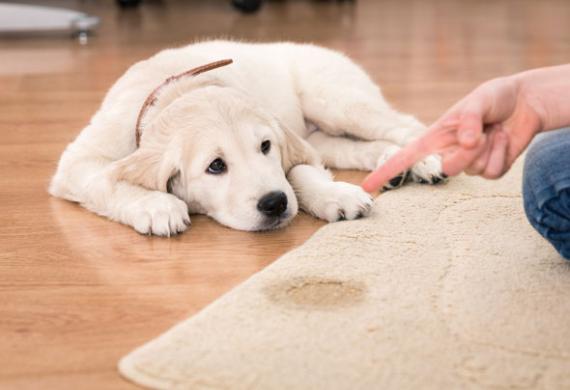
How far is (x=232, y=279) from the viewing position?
5.92ft

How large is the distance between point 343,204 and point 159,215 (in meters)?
0.43

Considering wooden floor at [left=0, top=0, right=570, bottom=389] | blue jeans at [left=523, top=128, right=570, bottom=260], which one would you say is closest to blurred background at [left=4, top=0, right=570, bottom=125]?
wooden floor at [left=0, top=0, right=570, bottom=389]

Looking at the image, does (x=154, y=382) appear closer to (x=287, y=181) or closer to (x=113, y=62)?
(x=287, y=181)

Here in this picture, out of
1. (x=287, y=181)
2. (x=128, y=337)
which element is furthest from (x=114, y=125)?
(x=128, y=337)

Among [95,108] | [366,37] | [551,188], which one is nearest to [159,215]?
[551,188]

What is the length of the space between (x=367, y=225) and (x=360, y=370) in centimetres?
69

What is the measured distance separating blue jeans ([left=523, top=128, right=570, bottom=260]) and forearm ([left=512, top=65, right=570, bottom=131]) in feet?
0.42

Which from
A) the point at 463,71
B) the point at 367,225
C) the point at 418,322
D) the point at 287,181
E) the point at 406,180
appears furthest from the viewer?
the point at 463,71

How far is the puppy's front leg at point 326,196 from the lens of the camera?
210cm

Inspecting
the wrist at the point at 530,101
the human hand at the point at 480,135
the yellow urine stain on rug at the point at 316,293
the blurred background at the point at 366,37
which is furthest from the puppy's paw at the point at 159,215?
the blurred background at the point at 366,37

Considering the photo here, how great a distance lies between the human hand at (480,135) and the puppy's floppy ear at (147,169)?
801 millimetres

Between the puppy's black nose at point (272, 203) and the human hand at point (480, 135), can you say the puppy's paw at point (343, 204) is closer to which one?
the puppy's black nose at point (272, 203)

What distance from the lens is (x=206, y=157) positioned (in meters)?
2.06

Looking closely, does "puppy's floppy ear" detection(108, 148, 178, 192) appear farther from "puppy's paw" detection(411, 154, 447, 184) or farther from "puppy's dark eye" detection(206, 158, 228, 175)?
"puppy's paw" detection(411, 154, 447, 184)
